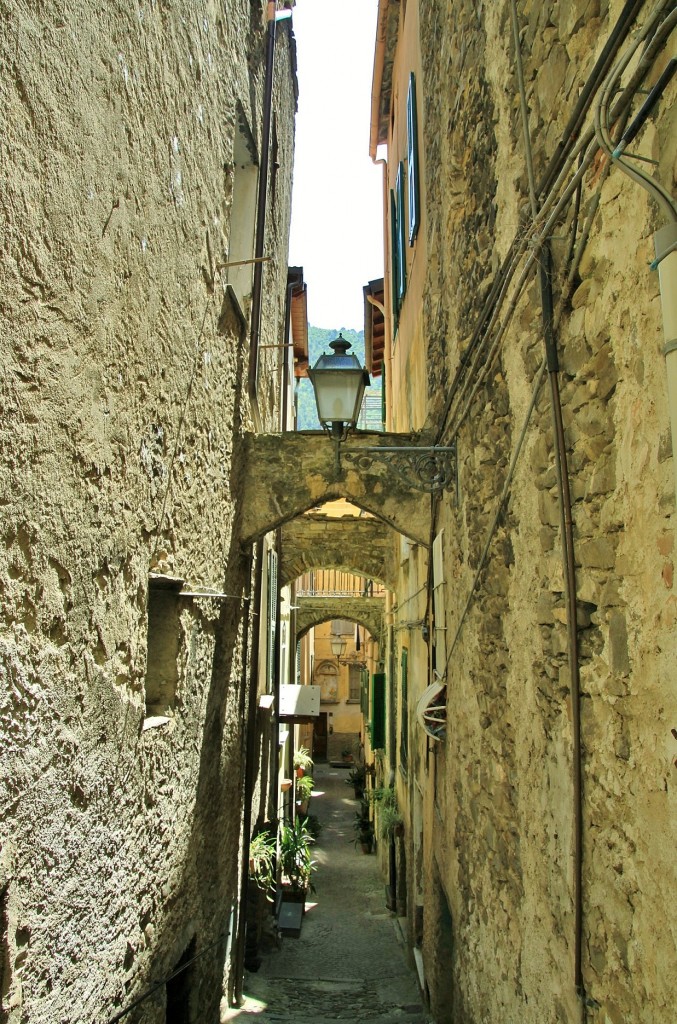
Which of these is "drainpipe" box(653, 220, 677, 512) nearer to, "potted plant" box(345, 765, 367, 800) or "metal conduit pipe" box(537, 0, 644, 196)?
"metal conduit pipe" box(537, 0, 644, 196)

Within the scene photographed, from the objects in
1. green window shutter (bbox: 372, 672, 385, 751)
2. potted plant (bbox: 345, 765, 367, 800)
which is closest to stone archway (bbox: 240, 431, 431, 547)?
green window shutter (bbox: 372, 672, 385, 751)

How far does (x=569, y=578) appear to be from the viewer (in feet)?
8.04

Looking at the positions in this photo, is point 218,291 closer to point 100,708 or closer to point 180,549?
point 180,549

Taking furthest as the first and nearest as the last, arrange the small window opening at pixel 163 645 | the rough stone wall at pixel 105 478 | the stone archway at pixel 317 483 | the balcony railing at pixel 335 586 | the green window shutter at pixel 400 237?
the balcony railing at pixel 335 586 → the green window shutter at pixel 400 237 → the stone archway at pixel 317 483 → the small window opening at pixel 163 645 → the rough stone wall at pixel 105 478

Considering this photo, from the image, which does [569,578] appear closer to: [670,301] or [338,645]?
[670,301]

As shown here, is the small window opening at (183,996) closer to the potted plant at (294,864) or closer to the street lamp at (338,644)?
the potted plant at (294,864)

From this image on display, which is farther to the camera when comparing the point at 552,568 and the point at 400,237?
the point at 400,237

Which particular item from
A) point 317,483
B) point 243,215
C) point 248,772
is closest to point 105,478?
point 317,483

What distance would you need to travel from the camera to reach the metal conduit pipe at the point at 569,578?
238 centimetres

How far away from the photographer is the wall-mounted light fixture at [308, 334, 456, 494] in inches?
205

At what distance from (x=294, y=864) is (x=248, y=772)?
9.90 ft

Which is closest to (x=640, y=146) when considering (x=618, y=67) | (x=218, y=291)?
(x=618, y=67)

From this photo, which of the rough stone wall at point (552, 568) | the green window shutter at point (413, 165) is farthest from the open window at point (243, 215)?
the rough stone wall at point (552, 568)

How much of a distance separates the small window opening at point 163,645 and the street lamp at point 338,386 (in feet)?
6.18
